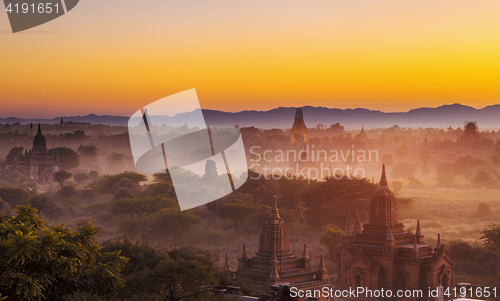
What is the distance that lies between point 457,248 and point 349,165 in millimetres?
47997

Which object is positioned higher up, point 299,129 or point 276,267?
point 299,129

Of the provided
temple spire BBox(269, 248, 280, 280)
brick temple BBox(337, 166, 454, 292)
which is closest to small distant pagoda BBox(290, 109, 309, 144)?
brick temple BBox(337, 166, 454, 292)

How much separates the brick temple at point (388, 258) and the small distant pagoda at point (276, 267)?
9.15 ft

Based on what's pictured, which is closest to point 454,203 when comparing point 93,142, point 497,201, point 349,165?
point 497,201

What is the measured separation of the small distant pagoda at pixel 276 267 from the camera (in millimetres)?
36625

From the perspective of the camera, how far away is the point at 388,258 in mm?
38688

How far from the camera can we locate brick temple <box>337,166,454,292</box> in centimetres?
3825

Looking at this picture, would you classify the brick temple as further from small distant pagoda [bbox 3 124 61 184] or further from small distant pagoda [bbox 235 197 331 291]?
small distant pagoda [bbox 3 124 61 184]

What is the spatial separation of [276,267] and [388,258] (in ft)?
23.4

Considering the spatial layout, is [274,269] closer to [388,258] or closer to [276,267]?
[276,267]

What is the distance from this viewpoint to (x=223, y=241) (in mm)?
69625

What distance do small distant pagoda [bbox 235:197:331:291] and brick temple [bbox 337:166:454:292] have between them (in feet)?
9.15

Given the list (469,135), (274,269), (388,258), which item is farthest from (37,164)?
(469,135)

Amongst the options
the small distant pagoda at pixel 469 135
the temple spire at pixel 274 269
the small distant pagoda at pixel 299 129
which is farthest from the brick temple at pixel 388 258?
the small distant pagoda at pixel 469 135
